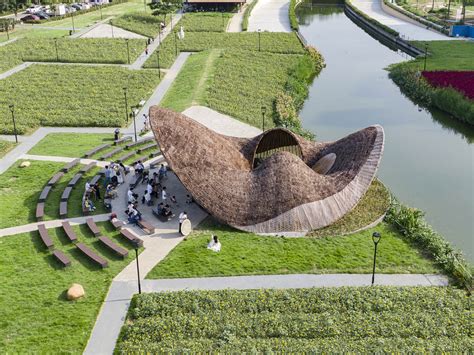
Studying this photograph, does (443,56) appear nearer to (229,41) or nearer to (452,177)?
(229,41)

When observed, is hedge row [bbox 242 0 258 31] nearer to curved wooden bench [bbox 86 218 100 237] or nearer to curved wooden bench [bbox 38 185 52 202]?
curved wooden bench [bbox 38 185 52 202]

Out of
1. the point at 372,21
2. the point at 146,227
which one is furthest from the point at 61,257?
the point at 372,21

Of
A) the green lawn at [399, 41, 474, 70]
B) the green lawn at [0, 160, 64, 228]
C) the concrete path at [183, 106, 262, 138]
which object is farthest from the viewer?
the green lawn at [399, 41, 474, 70]

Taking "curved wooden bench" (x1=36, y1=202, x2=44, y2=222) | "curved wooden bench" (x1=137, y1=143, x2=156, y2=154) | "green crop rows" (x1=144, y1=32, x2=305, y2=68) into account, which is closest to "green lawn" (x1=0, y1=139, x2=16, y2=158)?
"curved wooden bench" (x1=137, y1=143, x2=156, y2=154)

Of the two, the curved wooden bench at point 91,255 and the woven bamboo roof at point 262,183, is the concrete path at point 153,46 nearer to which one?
the woven bamboo roof at point 262,183

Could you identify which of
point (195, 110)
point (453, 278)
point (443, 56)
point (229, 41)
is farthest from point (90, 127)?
point (443, 56)

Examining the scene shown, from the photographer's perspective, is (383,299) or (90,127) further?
(90,127)

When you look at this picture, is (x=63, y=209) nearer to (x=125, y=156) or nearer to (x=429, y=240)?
(x=125, y=156)
